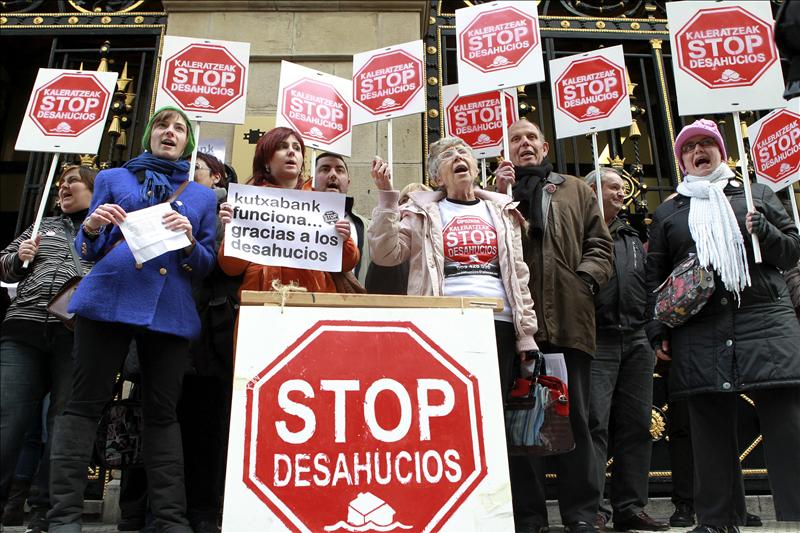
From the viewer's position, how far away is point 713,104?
4500mm

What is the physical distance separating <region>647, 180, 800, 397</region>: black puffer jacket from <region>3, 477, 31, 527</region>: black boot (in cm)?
377

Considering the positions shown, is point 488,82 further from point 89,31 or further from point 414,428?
point 89,31

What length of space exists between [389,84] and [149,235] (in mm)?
2282

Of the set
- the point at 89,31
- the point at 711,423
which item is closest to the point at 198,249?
the point at 711,423

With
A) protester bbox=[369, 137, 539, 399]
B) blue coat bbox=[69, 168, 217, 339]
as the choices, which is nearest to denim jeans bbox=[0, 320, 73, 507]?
blue coat bbox=[69, 168, 217, 339]

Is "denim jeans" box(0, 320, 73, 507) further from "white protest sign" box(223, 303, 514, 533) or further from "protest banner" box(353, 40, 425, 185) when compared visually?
"protest banner" box(353, 40, 425, 185)

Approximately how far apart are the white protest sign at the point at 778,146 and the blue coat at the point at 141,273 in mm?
3859

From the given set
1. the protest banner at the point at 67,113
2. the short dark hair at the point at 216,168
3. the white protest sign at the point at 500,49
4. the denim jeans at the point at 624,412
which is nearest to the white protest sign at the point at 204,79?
→ the short dark hair at the point at 216,168

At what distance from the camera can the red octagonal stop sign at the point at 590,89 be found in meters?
5.38

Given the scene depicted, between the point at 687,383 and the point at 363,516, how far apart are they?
2006 mm

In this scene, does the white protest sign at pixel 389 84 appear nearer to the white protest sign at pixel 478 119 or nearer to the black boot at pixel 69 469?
the white protest sign at pixel 478 119

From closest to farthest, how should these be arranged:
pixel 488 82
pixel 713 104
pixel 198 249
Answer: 1. pixel 198 249
2. pixel 713 104
3. pixel 488 82

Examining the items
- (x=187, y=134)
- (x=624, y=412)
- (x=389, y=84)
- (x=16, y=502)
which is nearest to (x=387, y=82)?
(x=389, y=84)

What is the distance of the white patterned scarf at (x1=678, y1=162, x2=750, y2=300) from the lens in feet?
12.0
